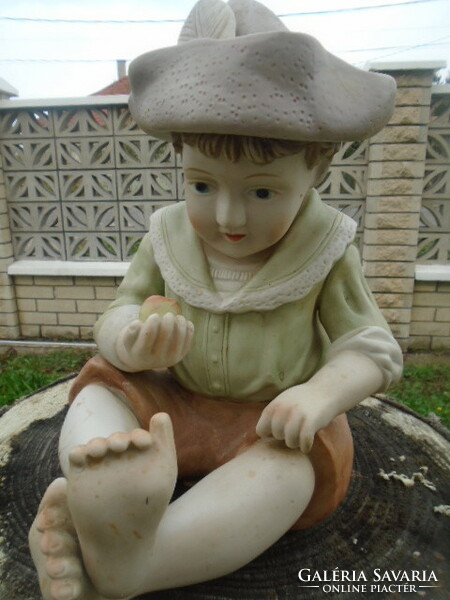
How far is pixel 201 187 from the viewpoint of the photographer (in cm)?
100

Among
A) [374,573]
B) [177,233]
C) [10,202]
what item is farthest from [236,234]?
[10,202]

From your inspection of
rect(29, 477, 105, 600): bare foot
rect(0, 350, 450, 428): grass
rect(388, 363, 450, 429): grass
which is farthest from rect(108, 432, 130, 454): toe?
rect(388, 363, 450, 429): grass

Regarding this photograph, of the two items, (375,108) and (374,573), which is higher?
(375,108)

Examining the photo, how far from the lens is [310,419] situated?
0.93 metres

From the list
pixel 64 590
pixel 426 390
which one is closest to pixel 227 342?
pixel 64 590

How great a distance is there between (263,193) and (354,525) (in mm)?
808

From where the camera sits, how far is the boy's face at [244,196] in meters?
0.93

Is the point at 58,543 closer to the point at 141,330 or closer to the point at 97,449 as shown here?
the point at 97,449

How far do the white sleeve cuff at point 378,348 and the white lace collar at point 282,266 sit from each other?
0.48 ft

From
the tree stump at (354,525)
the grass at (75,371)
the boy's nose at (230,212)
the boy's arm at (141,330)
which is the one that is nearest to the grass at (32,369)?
the grass at (75,371)

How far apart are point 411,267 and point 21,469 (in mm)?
2451

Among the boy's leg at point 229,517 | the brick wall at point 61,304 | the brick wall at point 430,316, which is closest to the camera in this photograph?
the boy's leg at point 229,517

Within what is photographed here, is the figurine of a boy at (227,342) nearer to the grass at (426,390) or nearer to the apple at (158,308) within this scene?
the apple at (158,308)

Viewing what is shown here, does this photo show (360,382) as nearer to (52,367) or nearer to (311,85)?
(311,85)
